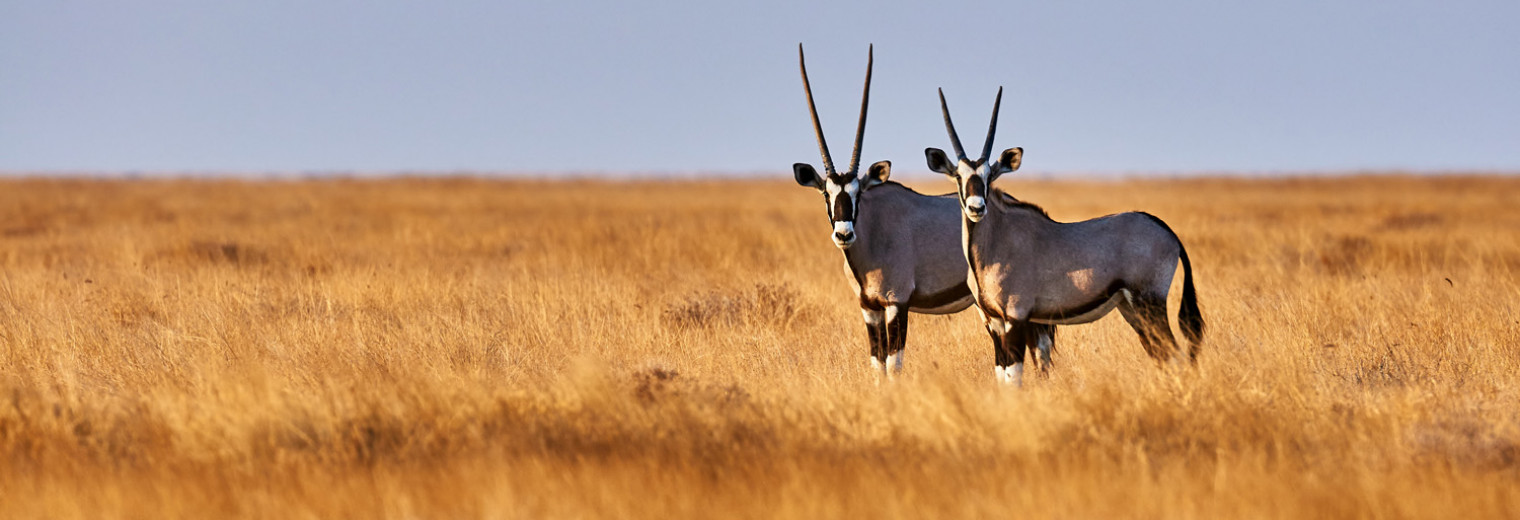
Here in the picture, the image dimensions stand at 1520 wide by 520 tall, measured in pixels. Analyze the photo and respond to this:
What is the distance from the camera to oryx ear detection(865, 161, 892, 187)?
26.5 feet

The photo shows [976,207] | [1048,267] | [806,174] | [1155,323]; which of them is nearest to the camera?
[976,207]

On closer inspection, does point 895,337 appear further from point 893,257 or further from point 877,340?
point 893,257

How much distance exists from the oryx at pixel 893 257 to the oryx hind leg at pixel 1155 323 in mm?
1204

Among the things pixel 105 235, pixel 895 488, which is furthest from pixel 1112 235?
pixel 105 235

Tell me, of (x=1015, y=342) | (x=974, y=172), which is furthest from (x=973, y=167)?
(x=1015, y=342)

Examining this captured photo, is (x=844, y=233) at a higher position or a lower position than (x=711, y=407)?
higher

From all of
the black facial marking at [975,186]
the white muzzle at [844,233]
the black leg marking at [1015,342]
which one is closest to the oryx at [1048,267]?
the black leg marking at [1015,342]

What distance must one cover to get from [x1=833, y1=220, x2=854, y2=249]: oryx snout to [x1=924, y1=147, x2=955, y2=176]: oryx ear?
0.58 m

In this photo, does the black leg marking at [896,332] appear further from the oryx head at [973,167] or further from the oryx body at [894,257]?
the oryx head at [973,167]

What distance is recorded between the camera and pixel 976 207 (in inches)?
274

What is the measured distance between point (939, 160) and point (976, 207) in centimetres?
58

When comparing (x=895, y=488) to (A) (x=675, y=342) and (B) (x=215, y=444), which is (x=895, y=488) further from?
(A) (x=675, y=342)

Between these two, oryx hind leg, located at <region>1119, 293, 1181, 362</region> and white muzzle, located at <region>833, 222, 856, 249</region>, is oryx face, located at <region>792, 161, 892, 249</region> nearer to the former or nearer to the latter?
white muzzle, located at <region>833, 222, 856, 249</region>

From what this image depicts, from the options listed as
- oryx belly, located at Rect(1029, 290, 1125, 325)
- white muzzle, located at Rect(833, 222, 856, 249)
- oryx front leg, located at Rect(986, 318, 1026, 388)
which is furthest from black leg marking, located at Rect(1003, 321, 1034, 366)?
white muzzle, located at Rect(833, 222, 856, 249)
